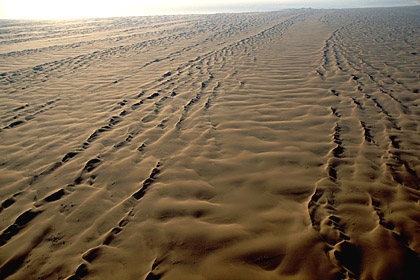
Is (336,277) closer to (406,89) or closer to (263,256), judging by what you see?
(263,256)

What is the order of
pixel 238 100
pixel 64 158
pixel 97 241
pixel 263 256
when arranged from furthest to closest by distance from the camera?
1. pixel 238 100
2. pixel 64 158
3. pixel 97 241
4. pixel 263 256

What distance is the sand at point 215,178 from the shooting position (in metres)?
1.95

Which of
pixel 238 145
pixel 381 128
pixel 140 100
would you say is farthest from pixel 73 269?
pixel 381 128

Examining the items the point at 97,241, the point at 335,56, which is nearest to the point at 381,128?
the point at 97,241

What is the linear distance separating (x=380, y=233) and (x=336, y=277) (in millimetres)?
649

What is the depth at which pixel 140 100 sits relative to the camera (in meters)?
5.24

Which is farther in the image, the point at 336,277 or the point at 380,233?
the point at 380,233

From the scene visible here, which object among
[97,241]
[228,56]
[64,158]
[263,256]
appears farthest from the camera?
[228,56]

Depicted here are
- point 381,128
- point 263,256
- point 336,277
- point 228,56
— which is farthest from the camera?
point 228,56

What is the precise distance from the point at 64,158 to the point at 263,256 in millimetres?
2984

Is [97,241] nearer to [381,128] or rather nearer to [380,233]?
[380,233]

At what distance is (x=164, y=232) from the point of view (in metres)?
2.21

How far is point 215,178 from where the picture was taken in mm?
2838

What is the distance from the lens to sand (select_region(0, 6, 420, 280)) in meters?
1.95
